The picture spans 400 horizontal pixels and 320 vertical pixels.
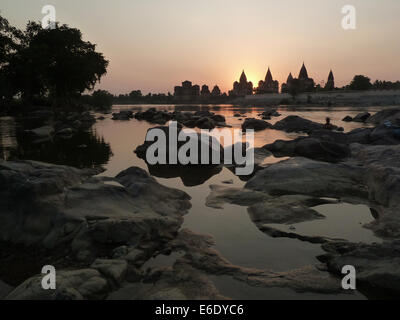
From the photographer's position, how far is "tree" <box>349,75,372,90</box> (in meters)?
119

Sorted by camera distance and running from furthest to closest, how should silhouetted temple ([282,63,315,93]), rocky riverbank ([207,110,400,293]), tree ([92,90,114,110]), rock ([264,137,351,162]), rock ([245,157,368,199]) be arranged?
silhouetted temple ([282,63,315,93]) < tree ([92,90,114,110]) < rock ([264,137,351,162]) < rock ([245,157,368,199]) < rocky riverbank ([207,110,400,293])

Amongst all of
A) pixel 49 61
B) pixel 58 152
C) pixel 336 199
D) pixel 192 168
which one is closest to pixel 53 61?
pixel 49 61

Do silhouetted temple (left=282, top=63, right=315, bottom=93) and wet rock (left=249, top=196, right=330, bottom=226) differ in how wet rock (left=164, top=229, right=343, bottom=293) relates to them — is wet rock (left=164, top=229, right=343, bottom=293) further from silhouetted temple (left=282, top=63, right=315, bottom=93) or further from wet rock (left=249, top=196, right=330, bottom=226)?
silhouetted temple (left=282, top=63, right=315, bottom=93)

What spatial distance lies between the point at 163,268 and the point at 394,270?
9.13 feet

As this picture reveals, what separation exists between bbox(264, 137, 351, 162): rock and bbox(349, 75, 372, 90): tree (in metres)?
124

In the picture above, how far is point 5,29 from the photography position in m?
35.8

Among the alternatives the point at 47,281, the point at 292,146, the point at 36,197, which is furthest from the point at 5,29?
the point at 47,281

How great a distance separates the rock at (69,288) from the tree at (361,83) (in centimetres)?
13552

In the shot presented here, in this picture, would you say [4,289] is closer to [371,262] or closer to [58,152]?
[371,262]

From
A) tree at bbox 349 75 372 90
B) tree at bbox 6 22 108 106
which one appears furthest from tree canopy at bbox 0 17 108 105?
tree at bbox 349 75 372 90

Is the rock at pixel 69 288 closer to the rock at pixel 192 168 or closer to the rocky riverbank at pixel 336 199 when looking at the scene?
the rocky riverbank at pixel 336 199

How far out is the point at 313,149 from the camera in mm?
12586

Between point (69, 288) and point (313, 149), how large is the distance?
1127cm

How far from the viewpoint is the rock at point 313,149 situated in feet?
39.8
